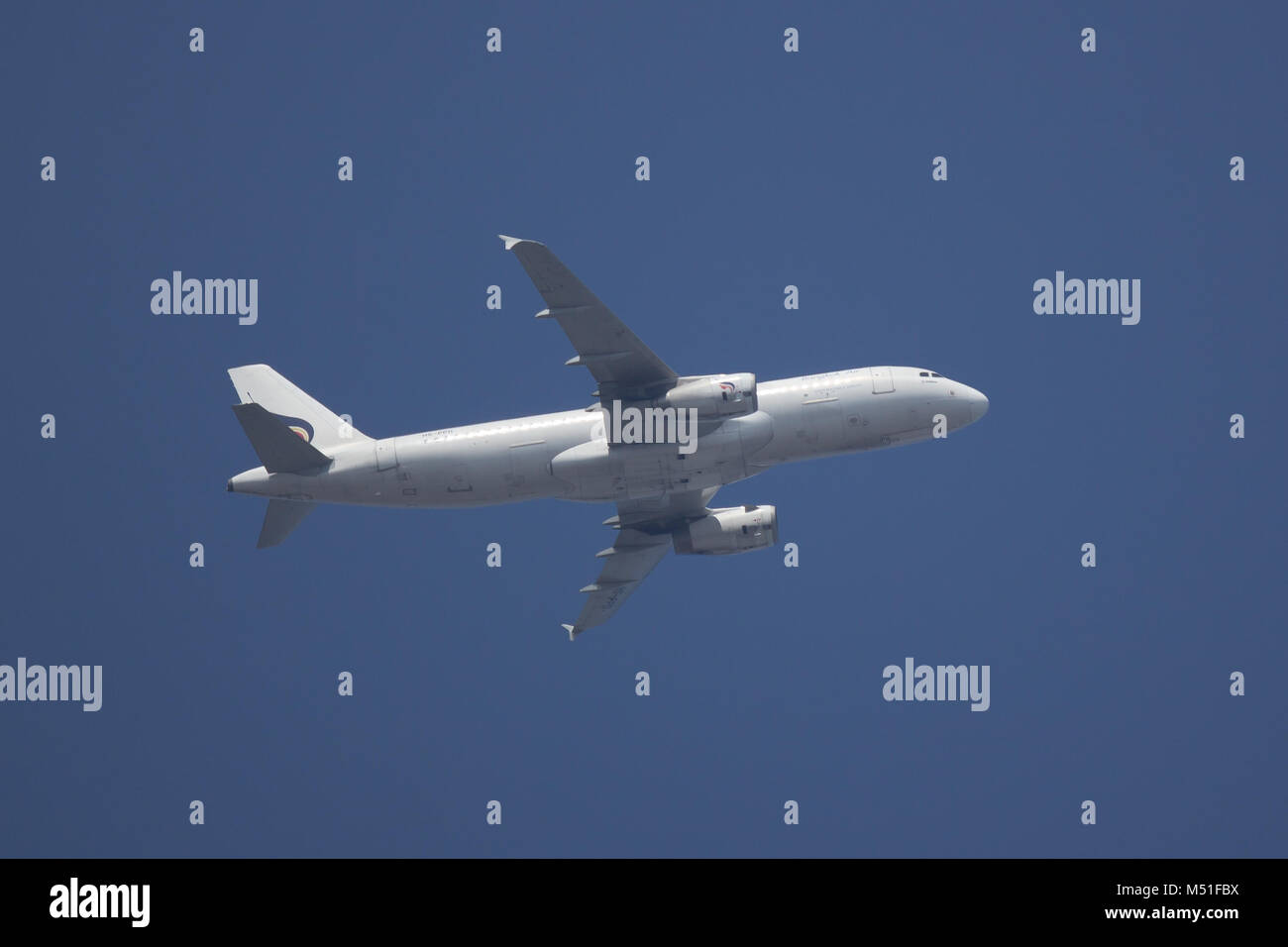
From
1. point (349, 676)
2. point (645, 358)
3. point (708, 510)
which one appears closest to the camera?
point (645, 358)

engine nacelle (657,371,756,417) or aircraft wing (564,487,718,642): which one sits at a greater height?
→ engine nacelle (657,371,756,417)

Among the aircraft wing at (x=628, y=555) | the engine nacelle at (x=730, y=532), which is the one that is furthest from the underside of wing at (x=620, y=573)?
the engine nacelle at (x=730, y=532)

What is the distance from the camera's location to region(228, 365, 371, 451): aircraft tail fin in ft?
205

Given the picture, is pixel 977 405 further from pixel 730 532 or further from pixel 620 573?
pixel 620 573

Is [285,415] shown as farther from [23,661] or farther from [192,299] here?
[23,661]

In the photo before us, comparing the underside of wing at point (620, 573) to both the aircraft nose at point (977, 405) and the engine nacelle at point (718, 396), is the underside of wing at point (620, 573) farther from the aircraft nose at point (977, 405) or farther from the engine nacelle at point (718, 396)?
the aircraft nose at point (977, 405)

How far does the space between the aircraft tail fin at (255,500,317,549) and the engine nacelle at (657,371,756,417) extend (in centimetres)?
1635

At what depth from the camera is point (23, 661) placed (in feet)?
223

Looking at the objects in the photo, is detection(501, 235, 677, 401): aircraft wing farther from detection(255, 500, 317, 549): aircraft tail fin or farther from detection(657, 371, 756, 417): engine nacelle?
detection(255, 500, 317, 549): aircraft tail fin

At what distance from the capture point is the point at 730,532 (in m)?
64.0

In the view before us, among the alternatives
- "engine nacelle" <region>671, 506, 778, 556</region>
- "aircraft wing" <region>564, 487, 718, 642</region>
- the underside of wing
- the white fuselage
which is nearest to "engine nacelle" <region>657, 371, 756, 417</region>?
the white fuselage

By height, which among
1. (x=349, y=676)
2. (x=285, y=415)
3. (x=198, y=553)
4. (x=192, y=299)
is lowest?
(x=349, y=676)

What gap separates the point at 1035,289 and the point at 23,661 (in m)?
52.8
